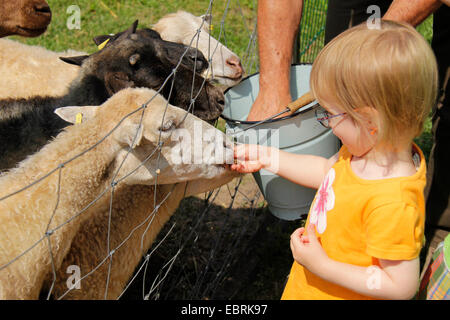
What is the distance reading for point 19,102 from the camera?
2.88 meters

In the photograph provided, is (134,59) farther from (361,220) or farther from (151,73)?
(361,220)

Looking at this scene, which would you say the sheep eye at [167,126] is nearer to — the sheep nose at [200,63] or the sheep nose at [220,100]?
the sheep nose at [220,100]

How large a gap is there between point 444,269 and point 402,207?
53 centimetres

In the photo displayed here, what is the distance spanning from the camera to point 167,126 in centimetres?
196

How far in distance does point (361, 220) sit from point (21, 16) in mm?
2404

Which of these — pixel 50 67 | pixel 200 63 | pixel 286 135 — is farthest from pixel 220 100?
pixel 50 67

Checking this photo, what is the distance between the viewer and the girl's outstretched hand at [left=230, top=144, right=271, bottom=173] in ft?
6.44

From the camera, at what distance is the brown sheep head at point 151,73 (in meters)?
2.74

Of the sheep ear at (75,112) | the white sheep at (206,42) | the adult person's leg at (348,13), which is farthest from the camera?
the white sheep at (206,42)

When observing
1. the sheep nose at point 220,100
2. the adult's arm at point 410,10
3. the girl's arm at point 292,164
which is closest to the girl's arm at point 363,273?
the girl's arm at point 292,164

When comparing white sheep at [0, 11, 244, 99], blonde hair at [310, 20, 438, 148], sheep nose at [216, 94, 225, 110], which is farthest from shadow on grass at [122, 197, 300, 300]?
blonde hair at [310, 20, 438, 148]

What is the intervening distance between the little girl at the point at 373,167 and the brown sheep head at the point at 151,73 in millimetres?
1202

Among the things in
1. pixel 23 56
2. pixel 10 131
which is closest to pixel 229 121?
pixel 10 131

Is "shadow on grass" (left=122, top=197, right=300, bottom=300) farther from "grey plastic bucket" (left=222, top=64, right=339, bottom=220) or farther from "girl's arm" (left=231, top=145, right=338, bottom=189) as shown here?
"girl's arm" (left=231, top=145, right=338, bottom=189)
